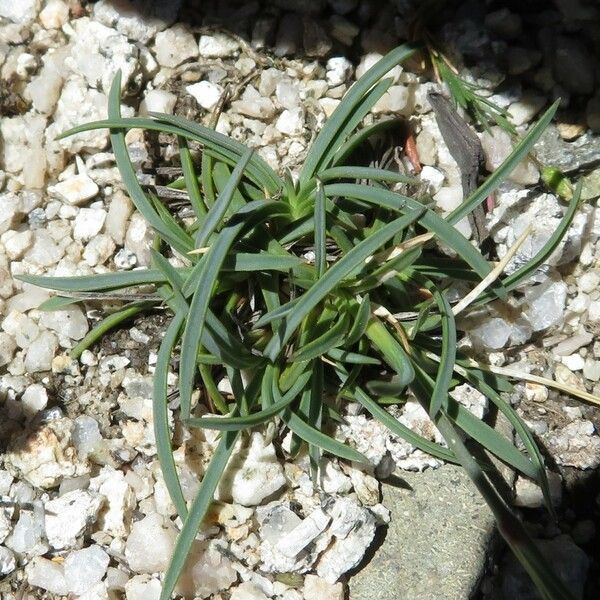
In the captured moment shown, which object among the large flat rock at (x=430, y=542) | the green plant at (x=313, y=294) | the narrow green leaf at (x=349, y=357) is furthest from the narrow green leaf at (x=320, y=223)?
the large flat rock at (x=430, y=542)

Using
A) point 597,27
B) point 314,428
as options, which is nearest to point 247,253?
point 314,428

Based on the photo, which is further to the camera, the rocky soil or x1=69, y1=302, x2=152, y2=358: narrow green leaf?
x1=69, y1=302, x2=152, y2=358: narrow green leaf

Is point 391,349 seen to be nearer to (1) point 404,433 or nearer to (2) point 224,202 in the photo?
(1) point 404,433

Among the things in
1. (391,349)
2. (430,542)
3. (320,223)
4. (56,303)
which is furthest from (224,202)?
(430,542)

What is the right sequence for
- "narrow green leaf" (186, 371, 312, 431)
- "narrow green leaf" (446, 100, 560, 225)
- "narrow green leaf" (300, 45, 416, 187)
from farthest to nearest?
"narrow green leaf" (300, 45, 416, 187)
"narrow green leaf" (446, 100, 560, 225)
"narrow green leaf" (186, 371, 312, 431)

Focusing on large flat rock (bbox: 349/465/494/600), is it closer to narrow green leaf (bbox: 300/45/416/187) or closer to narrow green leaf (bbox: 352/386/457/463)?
narrow green leaf (bbox: 352/386/457/463)

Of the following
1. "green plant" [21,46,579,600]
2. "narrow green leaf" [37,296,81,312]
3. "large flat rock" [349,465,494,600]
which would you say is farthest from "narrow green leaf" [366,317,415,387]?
"narrow green leaf" [37,296,81,312]

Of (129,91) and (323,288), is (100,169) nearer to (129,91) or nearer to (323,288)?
(129,91)
